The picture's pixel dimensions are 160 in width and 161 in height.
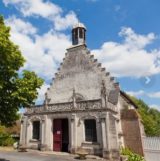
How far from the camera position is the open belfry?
69.1 ft

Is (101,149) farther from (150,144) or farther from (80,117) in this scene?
(150,144)

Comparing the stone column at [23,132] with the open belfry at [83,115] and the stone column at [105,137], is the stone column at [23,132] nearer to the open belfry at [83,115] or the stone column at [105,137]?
the open belfry at [83,115]

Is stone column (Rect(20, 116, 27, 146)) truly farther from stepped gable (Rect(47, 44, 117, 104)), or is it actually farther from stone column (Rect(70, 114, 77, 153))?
stone column (Rect(70, 114, 77, 153))

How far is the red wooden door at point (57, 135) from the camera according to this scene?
2408 centimetres

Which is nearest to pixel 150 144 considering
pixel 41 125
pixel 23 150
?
pixel 41 125

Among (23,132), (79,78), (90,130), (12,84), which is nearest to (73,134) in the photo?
(90,130)

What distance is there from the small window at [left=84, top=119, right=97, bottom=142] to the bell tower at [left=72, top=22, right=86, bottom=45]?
42.6 ft

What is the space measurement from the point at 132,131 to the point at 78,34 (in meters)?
16.0

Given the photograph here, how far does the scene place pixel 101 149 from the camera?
20578 mm

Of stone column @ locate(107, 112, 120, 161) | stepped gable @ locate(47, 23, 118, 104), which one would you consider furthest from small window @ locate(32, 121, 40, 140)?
stone column @ locate(107, 112, 120, 161)

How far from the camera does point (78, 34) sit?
101 ft

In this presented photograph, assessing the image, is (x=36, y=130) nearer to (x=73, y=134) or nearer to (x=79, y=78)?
(x=73, y=134)

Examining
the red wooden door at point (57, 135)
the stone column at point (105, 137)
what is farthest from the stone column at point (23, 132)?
the stone column at point (105, 137)

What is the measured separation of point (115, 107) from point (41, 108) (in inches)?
365
